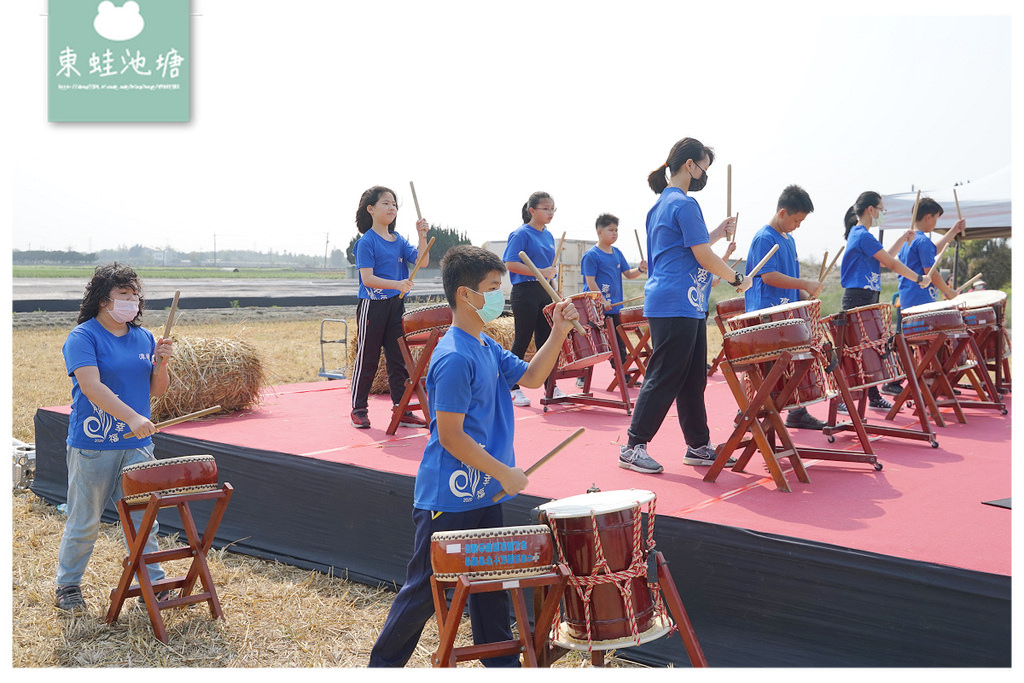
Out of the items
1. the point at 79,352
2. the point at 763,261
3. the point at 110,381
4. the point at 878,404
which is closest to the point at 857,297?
the point at 878,404

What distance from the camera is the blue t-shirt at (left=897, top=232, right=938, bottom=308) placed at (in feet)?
21.9

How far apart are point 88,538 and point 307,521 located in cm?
98

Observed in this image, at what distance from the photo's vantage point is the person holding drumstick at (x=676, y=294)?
3.93 metres

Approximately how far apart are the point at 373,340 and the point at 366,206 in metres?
0.79

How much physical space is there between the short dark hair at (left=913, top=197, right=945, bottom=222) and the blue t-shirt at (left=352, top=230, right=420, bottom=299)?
3931 millimetres

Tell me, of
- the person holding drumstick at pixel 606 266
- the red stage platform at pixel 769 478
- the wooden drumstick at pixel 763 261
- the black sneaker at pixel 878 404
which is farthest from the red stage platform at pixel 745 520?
the person holding drumstick at pixel 606 266

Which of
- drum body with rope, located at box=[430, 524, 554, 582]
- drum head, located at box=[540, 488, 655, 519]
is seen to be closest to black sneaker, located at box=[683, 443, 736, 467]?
drum head, located at box=[540, 488, 655, 519]

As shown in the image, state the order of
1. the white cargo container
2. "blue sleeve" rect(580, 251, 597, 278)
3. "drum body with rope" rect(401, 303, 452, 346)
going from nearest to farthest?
"drum body with rope" rect(401, 303, 452, 346)
"blue sleeve" rect(580, 251, 597, 278)
the white cargo container

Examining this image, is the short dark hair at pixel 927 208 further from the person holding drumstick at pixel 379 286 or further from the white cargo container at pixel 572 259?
the white cargo container at pixel 572 259

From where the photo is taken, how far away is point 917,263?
6.74m

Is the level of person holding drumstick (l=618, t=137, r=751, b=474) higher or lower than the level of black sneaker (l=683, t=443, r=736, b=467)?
higher

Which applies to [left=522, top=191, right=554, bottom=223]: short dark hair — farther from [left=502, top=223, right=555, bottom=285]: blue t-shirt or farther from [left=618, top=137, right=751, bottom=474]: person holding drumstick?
[left=618, top=137, right=751, bottom=474]: person holding drumstick

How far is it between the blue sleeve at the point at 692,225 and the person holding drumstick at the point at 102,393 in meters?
2.26

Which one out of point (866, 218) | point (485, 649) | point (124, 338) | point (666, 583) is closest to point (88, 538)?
point (124, 338)
